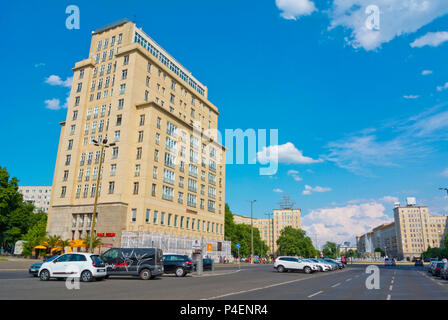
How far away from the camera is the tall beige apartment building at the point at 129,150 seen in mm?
49875

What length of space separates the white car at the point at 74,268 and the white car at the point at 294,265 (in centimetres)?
2123

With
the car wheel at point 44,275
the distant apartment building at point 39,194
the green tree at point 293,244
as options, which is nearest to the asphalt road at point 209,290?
the car wheel at point 44,275

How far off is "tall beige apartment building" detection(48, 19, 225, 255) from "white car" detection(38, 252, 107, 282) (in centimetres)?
2768

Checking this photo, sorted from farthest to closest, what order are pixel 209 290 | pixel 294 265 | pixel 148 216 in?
pixel 148 216 < pixel 294 265 < pixel 209 290

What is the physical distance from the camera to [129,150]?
51281 mm

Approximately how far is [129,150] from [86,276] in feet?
112

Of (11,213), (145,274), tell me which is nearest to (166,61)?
(11,213)

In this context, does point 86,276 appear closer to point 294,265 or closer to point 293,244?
point 294,265

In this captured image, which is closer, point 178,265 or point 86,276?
point 86,276

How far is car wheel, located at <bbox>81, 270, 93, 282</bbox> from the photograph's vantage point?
1893 cm

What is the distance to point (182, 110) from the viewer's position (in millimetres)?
64500

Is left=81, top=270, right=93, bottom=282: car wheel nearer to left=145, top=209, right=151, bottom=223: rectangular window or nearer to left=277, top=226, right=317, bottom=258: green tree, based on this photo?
left=145, top=209, right=151, bottom=223: rectangular window

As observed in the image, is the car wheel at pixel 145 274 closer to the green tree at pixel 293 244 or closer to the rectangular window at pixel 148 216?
the rectangular window at pixel 148 216
